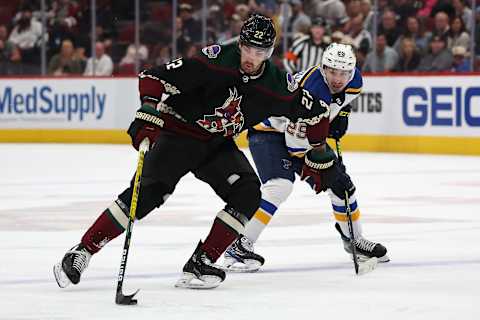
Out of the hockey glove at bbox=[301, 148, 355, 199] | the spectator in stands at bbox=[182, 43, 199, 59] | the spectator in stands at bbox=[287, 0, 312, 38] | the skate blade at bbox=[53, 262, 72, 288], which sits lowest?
the spectator in stands at bbox=[182, 43, 199, 59]

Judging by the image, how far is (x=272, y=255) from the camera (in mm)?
6602

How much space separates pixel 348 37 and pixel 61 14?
456 centimetres

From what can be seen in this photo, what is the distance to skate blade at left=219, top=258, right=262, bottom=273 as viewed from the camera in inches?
238

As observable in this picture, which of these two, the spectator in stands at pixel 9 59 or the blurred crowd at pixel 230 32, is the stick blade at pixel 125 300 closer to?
the blurred crowd at pixel 230 32

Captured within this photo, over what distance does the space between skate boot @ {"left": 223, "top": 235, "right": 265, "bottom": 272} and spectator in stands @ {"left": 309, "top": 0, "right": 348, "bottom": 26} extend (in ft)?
32.6

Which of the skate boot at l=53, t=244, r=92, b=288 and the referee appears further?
the referee

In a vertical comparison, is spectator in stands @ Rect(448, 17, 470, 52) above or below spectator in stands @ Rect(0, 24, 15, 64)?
above

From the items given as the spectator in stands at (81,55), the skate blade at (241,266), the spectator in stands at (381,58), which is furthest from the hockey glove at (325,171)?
the spectator in stands at (81,55)

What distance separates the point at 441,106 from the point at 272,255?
8.43m

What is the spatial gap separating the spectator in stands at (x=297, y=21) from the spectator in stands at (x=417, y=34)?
4.85 feet

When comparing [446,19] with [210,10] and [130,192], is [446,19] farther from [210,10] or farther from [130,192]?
[130,192]

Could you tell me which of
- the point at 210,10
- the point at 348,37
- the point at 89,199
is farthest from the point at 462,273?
the point at 210,10

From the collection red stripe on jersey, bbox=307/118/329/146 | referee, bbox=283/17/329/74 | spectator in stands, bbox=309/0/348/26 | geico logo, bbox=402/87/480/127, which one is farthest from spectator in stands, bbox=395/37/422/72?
red stripe on jersey, bbox=307/118/329/146

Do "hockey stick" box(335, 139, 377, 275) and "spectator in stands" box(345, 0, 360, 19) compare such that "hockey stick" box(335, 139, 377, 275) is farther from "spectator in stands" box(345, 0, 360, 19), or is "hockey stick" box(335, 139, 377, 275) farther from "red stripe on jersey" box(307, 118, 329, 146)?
"spectator in stands" box(345, 0, 360, 19)
